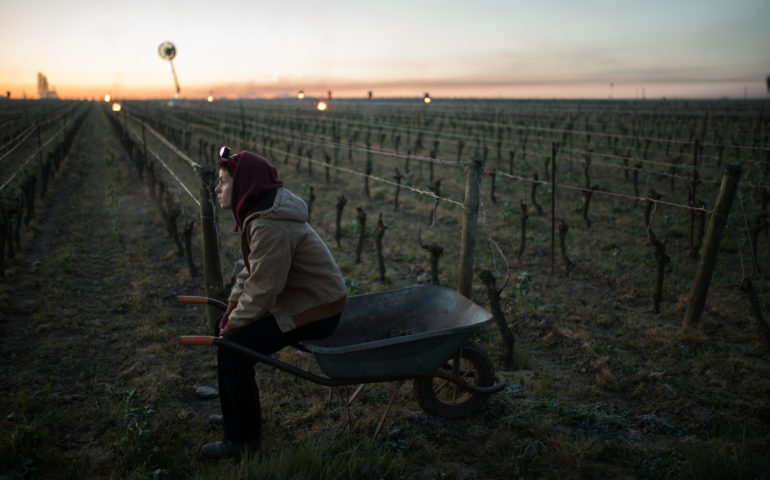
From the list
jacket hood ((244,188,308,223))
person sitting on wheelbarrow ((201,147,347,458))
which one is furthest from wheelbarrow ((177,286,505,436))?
jacket hood ((244,188,308,223))

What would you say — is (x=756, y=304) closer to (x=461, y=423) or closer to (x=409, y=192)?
(x=461, y=423)

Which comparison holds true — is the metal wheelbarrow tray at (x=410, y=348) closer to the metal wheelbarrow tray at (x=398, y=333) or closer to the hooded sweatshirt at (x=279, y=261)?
the metal wheelbarrow tray at (x=398, y=333)

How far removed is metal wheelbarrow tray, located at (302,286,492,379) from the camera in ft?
9.04

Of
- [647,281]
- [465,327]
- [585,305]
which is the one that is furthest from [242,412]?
[647,281]

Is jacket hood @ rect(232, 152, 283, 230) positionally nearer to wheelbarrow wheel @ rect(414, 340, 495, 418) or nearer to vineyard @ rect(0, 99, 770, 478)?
vineyard @ rect(0, 99, 770, 478)

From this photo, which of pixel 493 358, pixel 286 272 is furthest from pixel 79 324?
pixel 493 358

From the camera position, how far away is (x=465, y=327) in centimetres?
284

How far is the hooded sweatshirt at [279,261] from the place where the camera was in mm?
2625

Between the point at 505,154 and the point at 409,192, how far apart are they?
8.54m

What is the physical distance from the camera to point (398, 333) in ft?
11.4

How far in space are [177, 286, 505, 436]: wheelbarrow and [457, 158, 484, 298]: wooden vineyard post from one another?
0.90 meters

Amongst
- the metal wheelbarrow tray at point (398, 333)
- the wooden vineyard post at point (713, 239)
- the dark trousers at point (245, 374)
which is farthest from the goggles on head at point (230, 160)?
the wooden vineyard post at point (713, 239)

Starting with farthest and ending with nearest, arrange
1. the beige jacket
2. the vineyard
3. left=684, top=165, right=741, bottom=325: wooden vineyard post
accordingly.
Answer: left=684, top=165, right=741, bottom=325: wooden vineyard post
the vineyard
the beige jacket

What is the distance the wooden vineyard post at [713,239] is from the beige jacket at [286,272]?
12.7 ft
